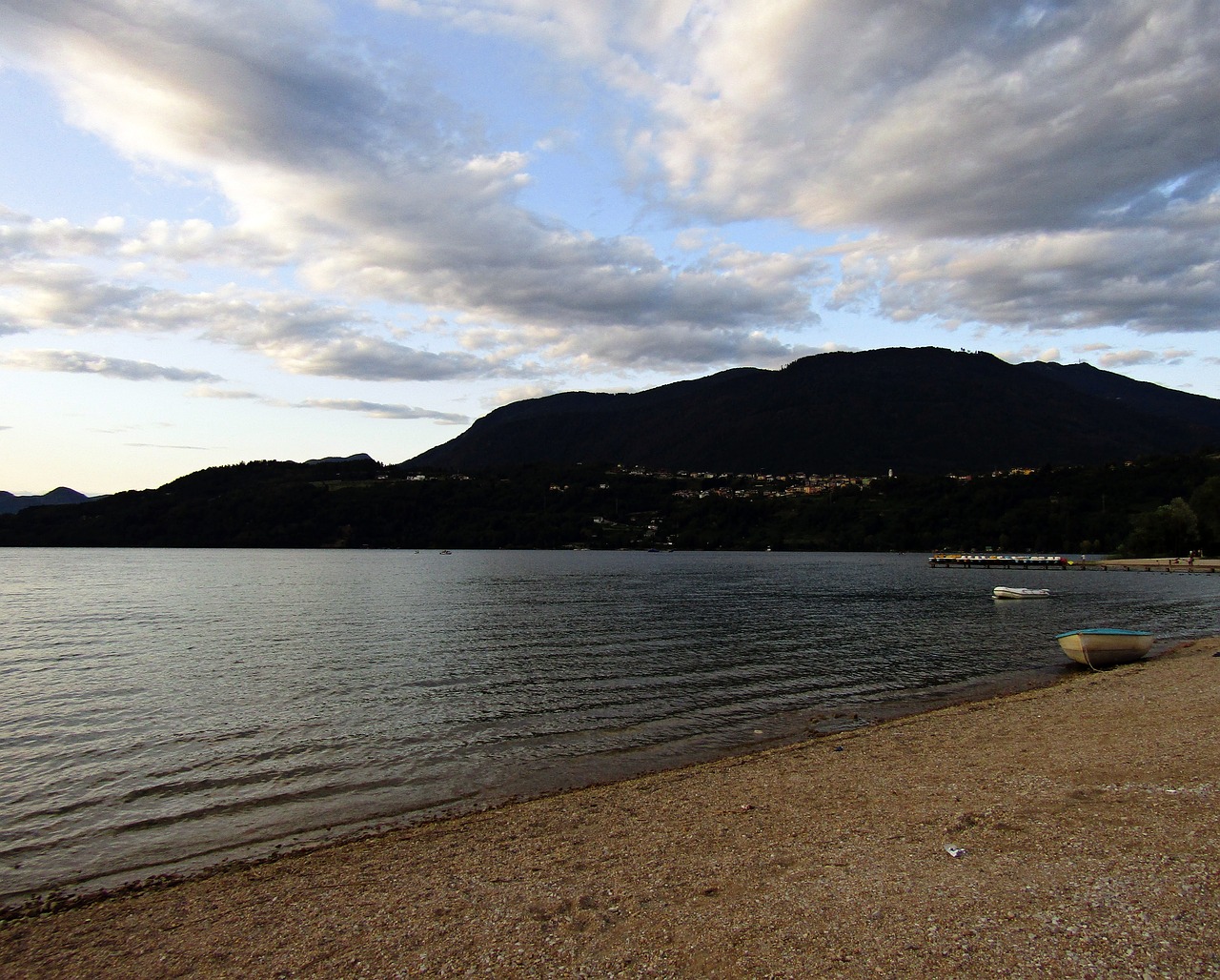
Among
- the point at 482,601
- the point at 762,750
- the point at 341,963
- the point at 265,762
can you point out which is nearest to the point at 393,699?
the point at 265,762

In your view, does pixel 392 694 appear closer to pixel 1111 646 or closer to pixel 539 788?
pixel 539 788

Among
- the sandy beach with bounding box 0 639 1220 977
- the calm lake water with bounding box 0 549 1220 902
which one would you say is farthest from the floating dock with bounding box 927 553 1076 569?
the sandy beach with bounding box 0 639 1220 977

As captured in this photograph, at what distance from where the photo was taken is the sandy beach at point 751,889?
7.66 meters

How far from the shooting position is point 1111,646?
3156cm

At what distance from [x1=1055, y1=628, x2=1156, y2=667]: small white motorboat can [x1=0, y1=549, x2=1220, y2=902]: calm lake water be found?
173cm

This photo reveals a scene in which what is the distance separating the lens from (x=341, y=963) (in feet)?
27.2

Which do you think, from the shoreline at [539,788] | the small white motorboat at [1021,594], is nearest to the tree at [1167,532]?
the small white motorboat at [1021,594]

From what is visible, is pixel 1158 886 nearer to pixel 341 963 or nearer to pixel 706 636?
pixel 341 963

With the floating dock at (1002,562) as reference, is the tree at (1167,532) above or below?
above

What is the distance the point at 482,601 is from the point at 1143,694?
53.4 metres

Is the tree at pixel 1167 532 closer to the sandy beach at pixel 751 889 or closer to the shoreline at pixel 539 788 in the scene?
the shoreline at pixel 539 788

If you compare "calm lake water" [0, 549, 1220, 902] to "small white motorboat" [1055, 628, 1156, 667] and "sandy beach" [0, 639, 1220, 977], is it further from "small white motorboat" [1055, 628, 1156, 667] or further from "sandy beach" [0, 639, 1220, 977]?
"sandy beach" [0, 639, 1220, 977]

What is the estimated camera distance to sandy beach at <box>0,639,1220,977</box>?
7656 mm

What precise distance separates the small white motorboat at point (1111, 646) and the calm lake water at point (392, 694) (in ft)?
5.67
